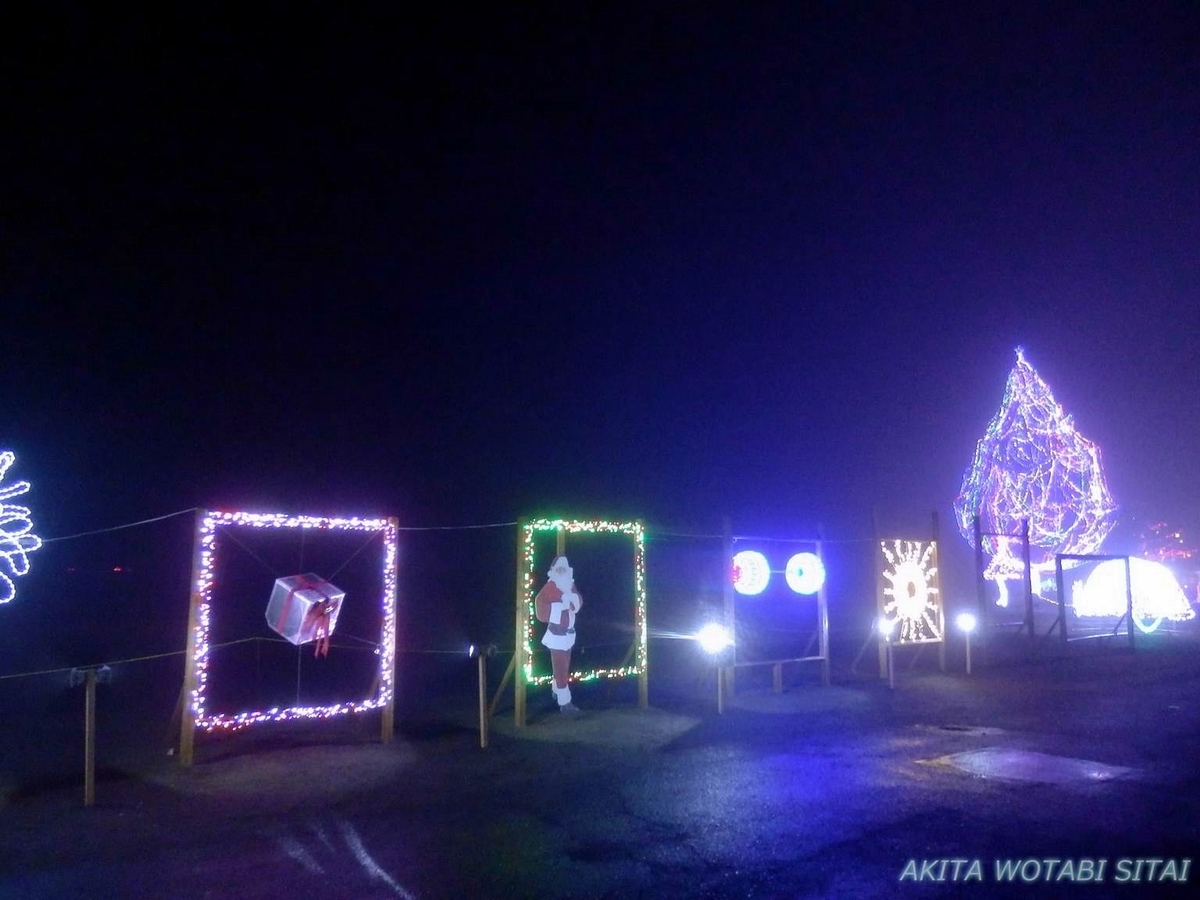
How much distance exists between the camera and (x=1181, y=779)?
849 cm

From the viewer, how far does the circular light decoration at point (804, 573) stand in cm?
1523

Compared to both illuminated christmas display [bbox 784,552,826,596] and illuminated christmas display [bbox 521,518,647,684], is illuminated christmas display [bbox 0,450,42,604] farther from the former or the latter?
illuminated christmas display [bbox 784,552,826,596]

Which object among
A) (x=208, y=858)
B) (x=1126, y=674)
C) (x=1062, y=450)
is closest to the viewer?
(x=208, y=858)

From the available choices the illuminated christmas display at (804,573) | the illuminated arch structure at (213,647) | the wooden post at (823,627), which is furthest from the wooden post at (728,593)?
the illuminated arch structure at (213,647)

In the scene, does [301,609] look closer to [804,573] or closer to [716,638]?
[716,638]

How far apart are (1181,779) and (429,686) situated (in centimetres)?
1064

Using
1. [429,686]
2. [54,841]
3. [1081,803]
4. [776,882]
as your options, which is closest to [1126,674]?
[1081,803]

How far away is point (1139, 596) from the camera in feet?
94.5

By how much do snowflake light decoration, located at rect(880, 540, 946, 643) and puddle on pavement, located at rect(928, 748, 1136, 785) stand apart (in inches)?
245

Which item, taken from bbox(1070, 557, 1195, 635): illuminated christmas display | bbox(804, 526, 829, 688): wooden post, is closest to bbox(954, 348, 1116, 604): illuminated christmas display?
bbox(1070, 557, 1195, 635): illuminated christmas display

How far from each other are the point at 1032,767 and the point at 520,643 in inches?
245

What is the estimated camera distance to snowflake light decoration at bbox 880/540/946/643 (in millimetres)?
16141

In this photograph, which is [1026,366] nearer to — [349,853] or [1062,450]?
[1062,450]

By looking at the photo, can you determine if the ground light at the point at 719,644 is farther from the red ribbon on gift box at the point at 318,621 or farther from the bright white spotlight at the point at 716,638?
the red ribbon on gift box at the point at 318,621
